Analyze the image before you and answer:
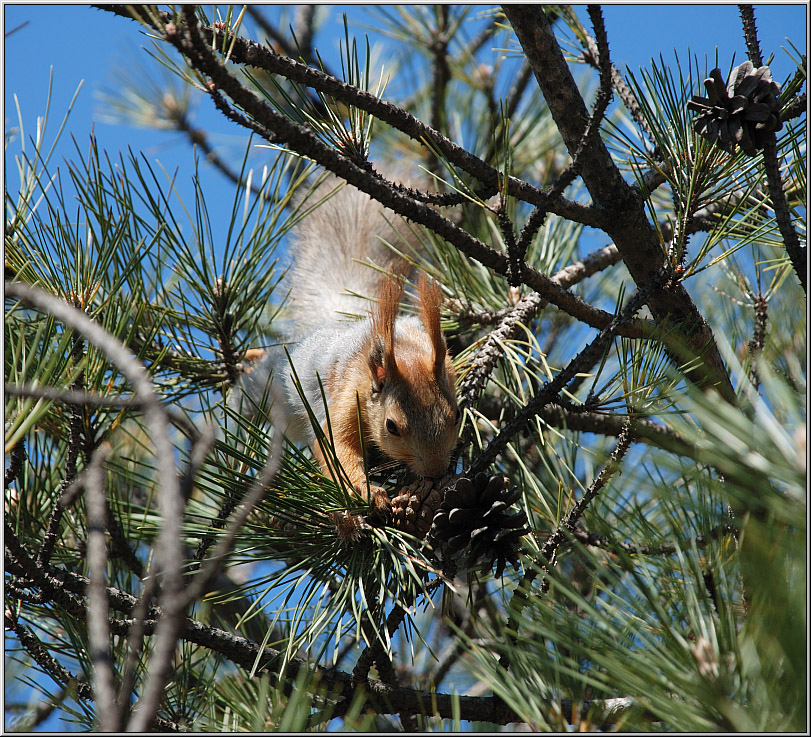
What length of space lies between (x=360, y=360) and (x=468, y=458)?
32cm

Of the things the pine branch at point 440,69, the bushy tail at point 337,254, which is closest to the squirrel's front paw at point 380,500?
the bushy tail at point 337,254

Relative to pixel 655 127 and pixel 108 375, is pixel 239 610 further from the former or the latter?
pixel 655 127

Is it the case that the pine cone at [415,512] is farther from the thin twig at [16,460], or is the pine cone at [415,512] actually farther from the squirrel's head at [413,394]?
the thin twig at [16,460]

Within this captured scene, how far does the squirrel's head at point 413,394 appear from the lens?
→ 115 centimetres

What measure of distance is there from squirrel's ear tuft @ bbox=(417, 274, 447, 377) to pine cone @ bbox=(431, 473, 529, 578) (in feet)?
1.35

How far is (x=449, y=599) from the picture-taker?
988 millimetres

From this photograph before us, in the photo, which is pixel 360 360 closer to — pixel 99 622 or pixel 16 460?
pixel 16 460

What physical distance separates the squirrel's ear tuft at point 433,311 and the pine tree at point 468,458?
0.08 metres

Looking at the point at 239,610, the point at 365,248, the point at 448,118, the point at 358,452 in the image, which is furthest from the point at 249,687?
the point at 448,118

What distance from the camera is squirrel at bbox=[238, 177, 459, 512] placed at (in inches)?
45.9

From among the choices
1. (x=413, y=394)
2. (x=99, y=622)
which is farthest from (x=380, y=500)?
(x=99, y=622)

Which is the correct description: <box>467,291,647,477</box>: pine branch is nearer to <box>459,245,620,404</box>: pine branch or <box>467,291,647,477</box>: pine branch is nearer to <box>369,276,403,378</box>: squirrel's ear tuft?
<box>459,245,620,404</box>: pine branch

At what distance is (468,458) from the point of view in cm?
126

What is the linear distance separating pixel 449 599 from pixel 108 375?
73 cm
